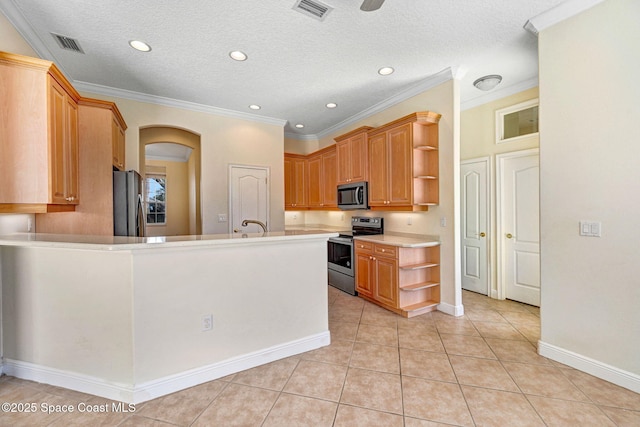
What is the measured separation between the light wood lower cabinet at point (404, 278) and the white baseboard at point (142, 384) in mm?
1636

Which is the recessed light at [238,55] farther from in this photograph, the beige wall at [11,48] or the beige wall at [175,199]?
the beige wall at [175,199]

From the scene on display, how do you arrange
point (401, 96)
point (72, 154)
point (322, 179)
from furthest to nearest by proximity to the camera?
point (322, 179), point (401, 96), point (72, 154)

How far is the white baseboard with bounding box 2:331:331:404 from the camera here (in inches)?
73.4

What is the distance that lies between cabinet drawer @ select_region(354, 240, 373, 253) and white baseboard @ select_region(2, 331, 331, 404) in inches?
75.1

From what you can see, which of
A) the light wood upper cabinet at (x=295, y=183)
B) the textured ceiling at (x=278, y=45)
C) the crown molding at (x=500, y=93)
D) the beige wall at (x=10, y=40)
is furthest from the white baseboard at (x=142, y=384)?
the crown molding at (x=500, y=93)

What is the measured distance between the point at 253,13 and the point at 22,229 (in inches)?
110

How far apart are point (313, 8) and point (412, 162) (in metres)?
2.04

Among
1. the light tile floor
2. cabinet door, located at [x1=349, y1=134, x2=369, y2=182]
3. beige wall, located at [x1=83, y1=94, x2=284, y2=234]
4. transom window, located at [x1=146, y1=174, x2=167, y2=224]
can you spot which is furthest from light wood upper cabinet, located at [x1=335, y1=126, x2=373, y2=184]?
transom window, located at [x1=146, y1=174, x2=167, y2=224]

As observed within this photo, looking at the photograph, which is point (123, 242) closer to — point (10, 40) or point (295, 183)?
point (10, 40)

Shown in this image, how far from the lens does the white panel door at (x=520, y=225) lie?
3596 millimetres

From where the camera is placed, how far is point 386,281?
3535 millimetres

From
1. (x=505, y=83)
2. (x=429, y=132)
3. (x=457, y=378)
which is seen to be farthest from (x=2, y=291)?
(x=505, y=83)

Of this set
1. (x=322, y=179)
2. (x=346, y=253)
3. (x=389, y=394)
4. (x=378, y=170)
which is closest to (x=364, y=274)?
(x=346, y=253)

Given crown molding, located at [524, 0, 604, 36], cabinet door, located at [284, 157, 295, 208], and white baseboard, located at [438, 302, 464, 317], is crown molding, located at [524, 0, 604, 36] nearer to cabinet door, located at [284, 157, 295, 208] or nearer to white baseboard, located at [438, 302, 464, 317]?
white baseboard, located at [438, 302, 464, 317]
